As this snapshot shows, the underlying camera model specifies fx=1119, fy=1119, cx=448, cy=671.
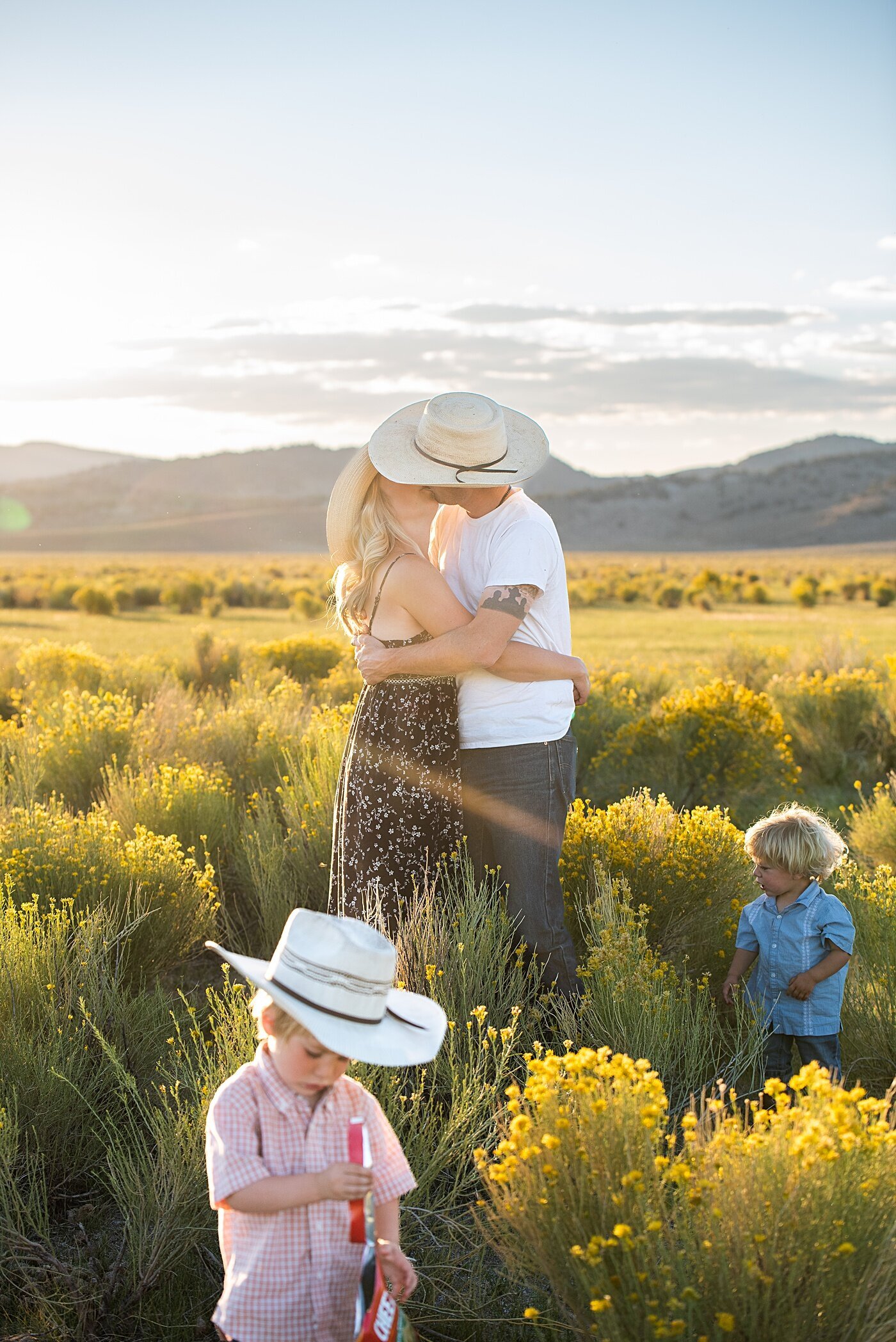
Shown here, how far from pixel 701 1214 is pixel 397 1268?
666 mm

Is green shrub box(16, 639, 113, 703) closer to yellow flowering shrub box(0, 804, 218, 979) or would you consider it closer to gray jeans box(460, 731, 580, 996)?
yellow flowering shrub box(0, 804, 218, 979)

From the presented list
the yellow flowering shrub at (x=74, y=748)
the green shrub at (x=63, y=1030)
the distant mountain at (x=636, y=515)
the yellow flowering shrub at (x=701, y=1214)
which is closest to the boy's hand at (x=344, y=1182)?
the yellow flowering shrub at (x=701, y=1214)

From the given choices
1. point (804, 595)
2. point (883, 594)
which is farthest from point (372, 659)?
point (883, 594)

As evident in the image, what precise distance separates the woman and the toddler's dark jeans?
4.63 ft

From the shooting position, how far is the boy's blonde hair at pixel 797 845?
4027 millimetres

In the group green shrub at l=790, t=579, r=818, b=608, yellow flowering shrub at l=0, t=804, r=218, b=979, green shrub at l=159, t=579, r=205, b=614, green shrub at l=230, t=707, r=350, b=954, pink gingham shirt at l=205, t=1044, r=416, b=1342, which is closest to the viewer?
pink gingham shirt at l=205, t=1044, r=416, b=1342

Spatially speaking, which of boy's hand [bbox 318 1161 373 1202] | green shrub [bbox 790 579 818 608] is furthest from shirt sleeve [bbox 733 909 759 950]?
green shrub [bbox 790 579 818 608]

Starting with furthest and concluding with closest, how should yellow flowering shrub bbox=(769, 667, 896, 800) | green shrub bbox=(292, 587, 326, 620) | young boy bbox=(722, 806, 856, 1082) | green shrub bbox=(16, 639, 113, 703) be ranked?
1. green shrub bbox=(292, 587, 326, 620)
2. green shrub bbox=(16, 639, 113, 703)
3. yellow flowering shrub bbox=(769, 667, 896, 800)
4. young boy bbox=(722, 806, 856, 1082)

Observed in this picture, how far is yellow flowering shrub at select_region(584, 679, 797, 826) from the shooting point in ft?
27.8

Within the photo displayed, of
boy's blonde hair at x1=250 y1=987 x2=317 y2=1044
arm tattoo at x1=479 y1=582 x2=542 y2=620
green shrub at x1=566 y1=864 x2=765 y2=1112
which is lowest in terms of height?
green shrub at x1=566 y1=864 x2=765 y2=1112

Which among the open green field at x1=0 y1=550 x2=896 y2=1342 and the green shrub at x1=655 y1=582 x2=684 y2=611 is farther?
the green shrub at x1=655 y1=582 x2=684 y2=611

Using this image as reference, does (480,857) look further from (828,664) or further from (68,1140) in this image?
(828,664)

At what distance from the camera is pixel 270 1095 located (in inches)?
91.9

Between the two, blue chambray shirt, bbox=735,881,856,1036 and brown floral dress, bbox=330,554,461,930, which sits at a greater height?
brown floral dress, bbox=330,554,461,930
